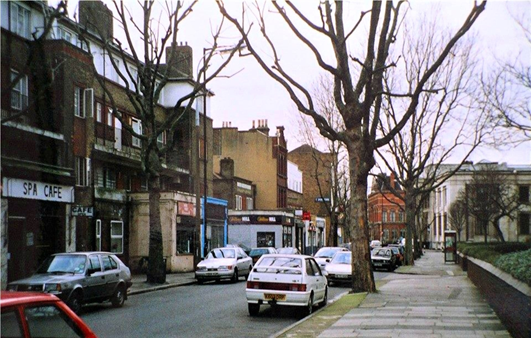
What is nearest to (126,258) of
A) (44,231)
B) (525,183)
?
(44,231)

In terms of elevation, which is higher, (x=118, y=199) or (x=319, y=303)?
(x=118, y=199)

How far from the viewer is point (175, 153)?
4072cm

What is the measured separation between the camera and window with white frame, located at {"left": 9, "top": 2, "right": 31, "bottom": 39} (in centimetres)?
575

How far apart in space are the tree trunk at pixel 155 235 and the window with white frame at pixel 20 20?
60.9 ft

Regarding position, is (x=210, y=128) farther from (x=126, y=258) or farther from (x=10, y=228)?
(x=10, y=228)

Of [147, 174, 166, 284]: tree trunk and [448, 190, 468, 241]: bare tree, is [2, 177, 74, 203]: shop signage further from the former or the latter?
[448, 190, 468, 241]: bare tree

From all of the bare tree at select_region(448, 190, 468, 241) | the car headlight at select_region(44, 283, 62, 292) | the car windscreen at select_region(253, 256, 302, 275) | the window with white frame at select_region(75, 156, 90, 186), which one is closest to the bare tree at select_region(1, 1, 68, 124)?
the window with white frame at select_region(75, 156, 90, 186)

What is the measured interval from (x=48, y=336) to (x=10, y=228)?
1159 mm

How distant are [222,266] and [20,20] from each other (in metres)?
22.3

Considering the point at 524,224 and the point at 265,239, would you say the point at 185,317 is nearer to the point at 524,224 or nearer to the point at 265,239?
the point at 265,239

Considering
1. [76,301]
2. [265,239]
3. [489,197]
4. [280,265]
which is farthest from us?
[489,197]

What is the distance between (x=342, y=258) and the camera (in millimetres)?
28094

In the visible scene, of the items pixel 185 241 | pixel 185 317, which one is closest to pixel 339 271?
pixel 185 241

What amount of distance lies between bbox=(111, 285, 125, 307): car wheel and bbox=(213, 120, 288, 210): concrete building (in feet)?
163
